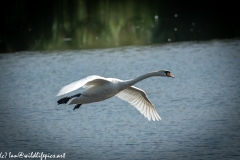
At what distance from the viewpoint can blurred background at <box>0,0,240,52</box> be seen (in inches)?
1124

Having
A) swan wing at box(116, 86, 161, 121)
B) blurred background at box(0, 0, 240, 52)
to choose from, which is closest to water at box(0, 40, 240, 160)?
swan wing at box(116, 86, 161, 121)

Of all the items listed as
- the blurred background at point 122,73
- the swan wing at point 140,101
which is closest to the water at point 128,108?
the blurred background at point 122,73

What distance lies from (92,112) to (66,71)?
6411mm

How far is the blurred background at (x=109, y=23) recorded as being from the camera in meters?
28.5

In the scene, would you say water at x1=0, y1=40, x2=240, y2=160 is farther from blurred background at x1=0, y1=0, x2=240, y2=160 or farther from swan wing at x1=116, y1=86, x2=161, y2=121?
swan wing at x1=116, y1=86, x2=161, y2=121

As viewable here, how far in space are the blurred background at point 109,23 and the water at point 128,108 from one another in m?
1.81

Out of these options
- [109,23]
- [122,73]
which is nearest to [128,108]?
[122,73]

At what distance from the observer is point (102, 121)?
1597 cm

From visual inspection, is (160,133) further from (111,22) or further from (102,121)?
(111,22)

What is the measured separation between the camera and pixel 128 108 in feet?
57.1

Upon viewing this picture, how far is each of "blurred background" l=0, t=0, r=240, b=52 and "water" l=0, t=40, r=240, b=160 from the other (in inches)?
71.2

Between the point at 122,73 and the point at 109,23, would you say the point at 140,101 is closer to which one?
the point at 122,73

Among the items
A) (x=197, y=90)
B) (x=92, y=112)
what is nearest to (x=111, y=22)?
(x=197, y=90)

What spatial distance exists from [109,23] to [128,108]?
14.8 metres
